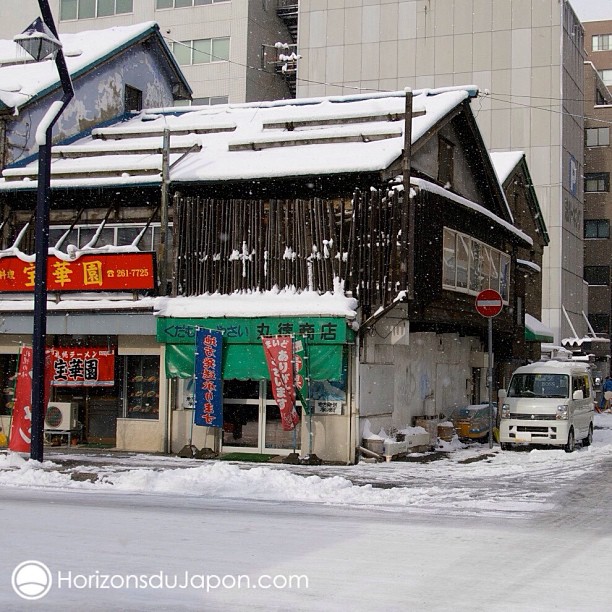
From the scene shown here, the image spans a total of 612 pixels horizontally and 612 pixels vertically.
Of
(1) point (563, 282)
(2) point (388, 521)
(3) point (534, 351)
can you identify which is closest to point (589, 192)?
(1) point (563, 282)

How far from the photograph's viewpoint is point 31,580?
25.4 ft

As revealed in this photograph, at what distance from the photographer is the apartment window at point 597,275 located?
216 feet

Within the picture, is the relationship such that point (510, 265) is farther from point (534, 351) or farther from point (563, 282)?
point (563, 282)

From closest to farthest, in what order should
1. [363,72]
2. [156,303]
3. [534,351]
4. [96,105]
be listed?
1. [156,303]
2. [96,105]
3. [534,351]
4. [363,72]

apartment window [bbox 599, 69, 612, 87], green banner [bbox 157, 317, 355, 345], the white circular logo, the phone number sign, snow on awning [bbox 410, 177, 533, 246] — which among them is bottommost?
the white circular logo

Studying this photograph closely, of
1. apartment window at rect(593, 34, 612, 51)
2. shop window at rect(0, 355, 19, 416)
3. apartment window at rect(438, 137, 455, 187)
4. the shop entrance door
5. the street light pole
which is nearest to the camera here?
the street light pole

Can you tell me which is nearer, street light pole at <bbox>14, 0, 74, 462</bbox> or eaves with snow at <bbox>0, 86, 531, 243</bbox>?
street light pole at <bbox>14, 0, 74, 462</bbox>

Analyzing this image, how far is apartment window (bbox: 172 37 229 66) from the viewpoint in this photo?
54.9 meters

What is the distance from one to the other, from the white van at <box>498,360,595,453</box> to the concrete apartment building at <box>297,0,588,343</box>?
3062cm

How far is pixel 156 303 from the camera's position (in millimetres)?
20000

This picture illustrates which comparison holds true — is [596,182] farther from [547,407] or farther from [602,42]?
[547,407]

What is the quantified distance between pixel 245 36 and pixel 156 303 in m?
37.7

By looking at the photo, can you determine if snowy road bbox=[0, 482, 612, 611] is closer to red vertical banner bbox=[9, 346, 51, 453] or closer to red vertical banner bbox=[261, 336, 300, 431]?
red vertical banner bbox=[9, 346, 51, 453]

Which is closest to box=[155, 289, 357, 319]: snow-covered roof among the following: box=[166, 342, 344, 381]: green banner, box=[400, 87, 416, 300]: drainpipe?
box=[166, 342, 344, 381]: green banner
